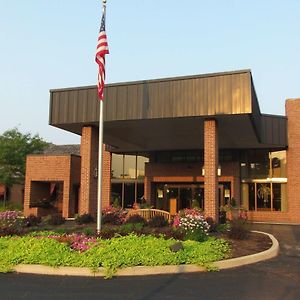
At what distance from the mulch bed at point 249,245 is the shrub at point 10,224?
6.99 metres

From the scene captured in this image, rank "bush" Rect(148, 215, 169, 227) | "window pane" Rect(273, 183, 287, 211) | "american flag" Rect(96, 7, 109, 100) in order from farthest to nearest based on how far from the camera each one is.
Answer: "window pane" Rect(273, 183, 287, 211), "bush" Rect(148, 215, 169, 227), "american flag" Rect(96, 7, 109, 100)

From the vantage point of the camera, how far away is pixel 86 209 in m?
19.1

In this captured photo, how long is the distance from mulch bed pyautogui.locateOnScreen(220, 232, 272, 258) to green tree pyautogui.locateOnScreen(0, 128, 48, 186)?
84.6ft

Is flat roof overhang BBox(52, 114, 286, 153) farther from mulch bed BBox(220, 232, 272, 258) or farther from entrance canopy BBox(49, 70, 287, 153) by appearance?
mulch bed BBox(220, 232, 272, 258)

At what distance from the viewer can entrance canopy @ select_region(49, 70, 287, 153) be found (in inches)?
653

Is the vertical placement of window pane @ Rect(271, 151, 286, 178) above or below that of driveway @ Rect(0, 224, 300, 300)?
above

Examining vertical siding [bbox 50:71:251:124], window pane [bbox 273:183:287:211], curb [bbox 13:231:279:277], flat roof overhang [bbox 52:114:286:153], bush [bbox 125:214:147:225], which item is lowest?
curb [bbox 13:231:279:277]

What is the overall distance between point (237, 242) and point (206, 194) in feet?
13.1

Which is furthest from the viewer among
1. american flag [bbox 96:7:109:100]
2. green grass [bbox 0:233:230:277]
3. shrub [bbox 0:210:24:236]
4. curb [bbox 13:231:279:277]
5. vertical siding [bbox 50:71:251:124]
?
vertical siding [bbox 50:71:251:124]

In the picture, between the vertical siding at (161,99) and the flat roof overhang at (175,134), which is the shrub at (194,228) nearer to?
the vertical siding at (161,99)

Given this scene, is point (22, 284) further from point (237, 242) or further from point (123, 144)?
point (123, 144)

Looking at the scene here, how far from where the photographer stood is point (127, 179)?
31.2m

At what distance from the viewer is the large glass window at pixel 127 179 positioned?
102 ft

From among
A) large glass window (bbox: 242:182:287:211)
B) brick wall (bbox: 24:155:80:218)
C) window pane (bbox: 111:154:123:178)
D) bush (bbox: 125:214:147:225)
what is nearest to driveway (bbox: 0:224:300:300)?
bush (bbox: 125:214:147:225)
